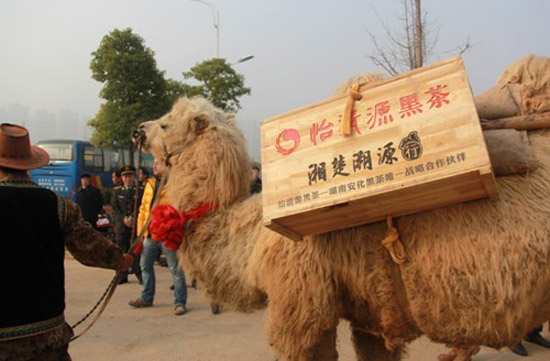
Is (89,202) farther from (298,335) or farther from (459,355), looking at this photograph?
(298,335)

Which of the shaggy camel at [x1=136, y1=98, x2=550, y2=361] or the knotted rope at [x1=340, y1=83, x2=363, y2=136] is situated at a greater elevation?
the knotted rope at [x1=340, y1=83, x2=363, y2=136]

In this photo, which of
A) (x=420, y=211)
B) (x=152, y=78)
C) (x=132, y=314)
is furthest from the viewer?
(x=152, y=78)

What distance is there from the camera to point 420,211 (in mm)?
2375

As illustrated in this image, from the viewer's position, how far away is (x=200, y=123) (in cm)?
334

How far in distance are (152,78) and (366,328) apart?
18.1m

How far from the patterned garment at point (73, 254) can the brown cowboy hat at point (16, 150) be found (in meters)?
0.11

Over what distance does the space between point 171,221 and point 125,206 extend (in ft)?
17.7

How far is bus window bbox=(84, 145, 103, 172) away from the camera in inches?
727

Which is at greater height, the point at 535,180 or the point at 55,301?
the point at 535,180

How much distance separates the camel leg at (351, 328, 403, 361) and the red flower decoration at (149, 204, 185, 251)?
1.48 metres

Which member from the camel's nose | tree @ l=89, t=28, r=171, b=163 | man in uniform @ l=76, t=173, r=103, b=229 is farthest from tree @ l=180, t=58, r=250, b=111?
the camel's nose

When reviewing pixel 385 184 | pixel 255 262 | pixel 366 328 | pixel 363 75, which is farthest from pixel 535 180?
pixel 255 262

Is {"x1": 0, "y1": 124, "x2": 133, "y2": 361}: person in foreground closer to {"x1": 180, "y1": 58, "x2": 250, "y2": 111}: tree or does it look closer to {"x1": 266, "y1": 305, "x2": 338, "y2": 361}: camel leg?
{"x1": 266, "y1": 305, "x2": 338, "y2": 361}: camel leg

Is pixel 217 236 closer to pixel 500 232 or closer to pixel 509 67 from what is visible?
pixel 500 232
